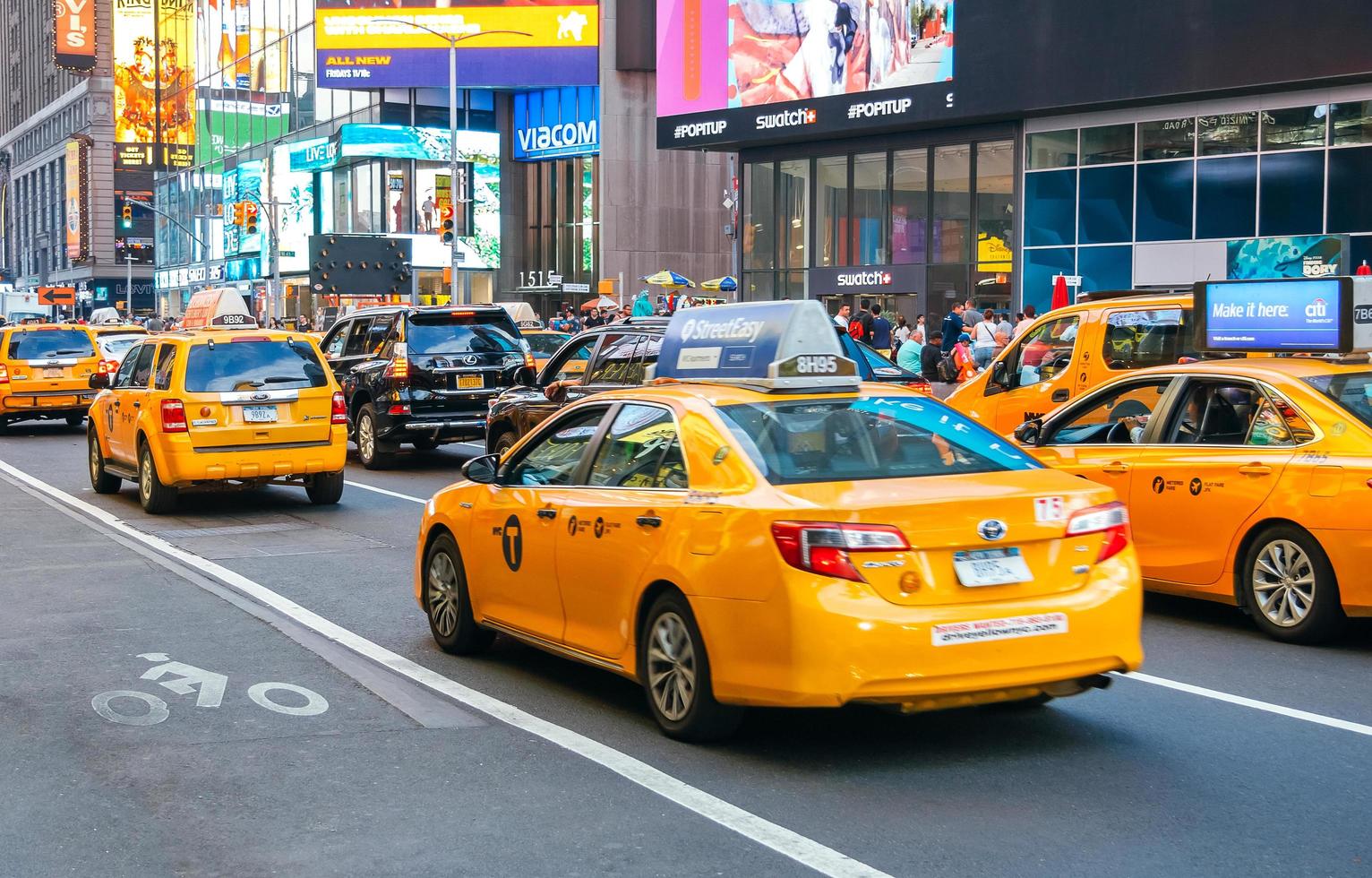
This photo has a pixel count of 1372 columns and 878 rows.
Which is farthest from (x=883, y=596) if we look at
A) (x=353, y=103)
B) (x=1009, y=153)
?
(x=353, y=103)

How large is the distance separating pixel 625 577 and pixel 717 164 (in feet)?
233

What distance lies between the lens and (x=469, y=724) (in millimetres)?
7184

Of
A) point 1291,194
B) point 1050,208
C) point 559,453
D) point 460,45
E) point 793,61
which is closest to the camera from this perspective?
point 559,453

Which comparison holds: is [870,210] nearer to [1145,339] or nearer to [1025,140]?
[1025,140]

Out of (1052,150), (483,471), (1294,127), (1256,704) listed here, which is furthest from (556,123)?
(1256,704)

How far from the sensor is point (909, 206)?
42.8 metres

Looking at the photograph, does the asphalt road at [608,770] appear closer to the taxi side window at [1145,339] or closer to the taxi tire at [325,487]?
the taxi side window at [1145,339]

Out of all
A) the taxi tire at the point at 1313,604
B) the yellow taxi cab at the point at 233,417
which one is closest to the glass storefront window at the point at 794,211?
the yellow taxi cab at the point at 233,417

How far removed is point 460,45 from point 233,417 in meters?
63.3

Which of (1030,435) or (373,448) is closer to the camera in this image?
(1030,435)

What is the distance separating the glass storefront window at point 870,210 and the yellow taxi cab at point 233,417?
2920 centimetres

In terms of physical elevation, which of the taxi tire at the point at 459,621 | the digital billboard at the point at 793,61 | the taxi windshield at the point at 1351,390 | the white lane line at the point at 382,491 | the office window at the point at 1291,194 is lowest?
the white lane line at the point at 382,491

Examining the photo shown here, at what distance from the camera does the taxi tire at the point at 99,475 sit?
1778 cm

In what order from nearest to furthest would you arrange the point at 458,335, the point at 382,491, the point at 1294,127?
the point at 382,491 → the point at 458,335 → the point at 1294,127
